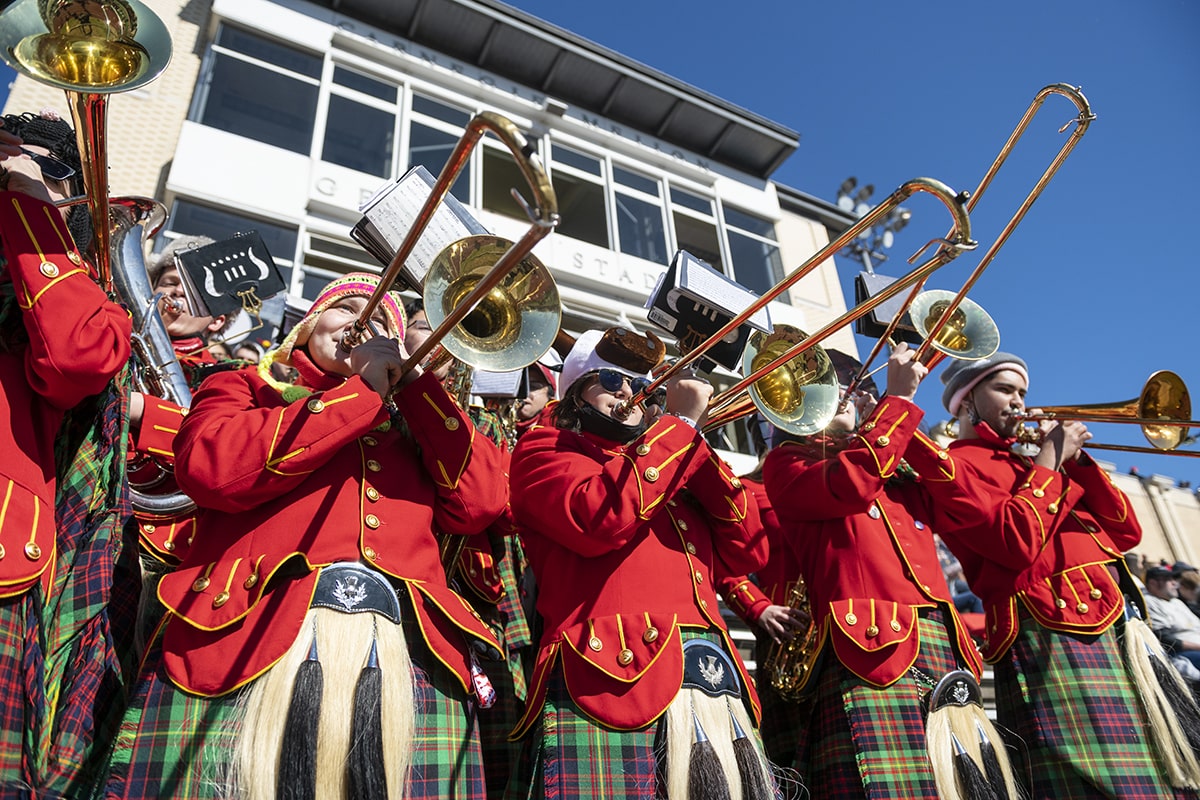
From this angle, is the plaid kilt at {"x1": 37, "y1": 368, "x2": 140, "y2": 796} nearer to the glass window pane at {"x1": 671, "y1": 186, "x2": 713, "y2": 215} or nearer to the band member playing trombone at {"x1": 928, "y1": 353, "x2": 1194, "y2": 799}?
the band member playing trombone at {"x1": 928, "y1": 353, "x2": 1194, "y2": 799}

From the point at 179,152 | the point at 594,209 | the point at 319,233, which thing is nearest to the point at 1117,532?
the point at 319,233

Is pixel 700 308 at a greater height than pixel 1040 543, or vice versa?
pixel 700 308

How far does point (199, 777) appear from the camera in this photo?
204cm

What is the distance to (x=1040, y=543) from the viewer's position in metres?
3.63

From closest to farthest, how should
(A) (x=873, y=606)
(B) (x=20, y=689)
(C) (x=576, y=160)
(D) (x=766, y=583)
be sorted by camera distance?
(B) (x=20, y=689) → (A) (x=873, y=606) → (D) (x=766, y=583) → (C) (x=576, y=160)

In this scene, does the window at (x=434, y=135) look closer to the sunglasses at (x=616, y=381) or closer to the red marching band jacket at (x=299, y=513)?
the sunglasses at (x=616, y=381)

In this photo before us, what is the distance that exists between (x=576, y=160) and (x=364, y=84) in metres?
3.85

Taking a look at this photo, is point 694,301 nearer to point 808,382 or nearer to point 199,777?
point 808,382

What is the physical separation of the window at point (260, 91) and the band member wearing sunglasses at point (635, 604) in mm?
9933

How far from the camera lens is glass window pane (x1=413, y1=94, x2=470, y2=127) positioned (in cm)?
1344

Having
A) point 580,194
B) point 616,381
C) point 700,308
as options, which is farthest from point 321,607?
point 580,194

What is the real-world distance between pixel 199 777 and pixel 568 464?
1.44m

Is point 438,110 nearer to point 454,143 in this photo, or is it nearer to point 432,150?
point 454,143

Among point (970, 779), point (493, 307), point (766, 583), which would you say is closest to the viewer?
point (493, 307)
